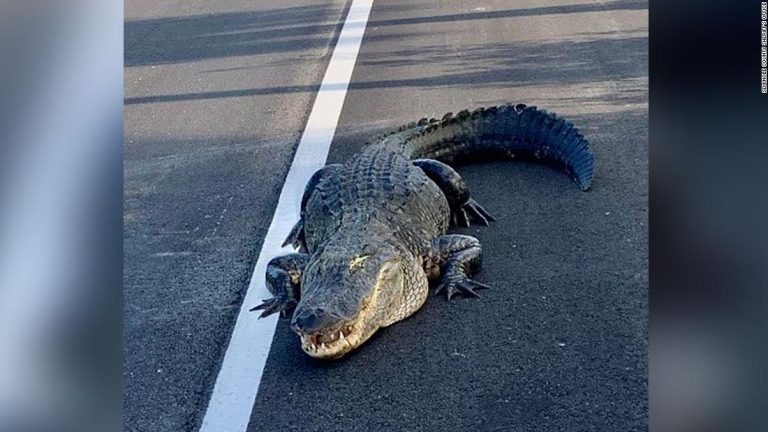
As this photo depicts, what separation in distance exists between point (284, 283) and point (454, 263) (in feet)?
2.43

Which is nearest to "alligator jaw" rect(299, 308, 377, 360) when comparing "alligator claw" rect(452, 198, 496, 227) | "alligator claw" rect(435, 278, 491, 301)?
"alligator claw" rect(435, 278, 491, 301)

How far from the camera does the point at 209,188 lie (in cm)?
494

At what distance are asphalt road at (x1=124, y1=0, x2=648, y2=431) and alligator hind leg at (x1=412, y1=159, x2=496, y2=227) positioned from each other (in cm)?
8

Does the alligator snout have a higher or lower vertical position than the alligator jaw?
higher

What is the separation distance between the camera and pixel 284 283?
3682 mm

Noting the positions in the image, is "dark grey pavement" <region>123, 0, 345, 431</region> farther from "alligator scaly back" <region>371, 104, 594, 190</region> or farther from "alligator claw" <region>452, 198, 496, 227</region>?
"alligator claw" <region>452, 198, 496, 227</region>

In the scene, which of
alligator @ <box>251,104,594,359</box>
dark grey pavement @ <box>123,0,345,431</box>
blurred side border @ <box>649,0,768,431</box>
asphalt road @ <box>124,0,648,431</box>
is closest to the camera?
blurred side border @ <box>649,0,768,431</box>

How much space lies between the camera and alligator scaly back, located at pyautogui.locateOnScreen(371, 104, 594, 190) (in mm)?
4824

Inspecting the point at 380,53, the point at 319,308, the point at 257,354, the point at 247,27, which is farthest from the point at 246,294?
the point at 247,27

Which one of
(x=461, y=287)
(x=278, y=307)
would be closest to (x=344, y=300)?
(x=278, y=307)

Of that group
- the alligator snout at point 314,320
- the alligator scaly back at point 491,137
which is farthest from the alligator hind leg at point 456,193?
the alligator snout at point 314,320

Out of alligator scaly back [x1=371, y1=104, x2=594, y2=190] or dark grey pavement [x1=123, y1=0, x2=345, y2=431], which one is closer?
dark grey pavement [x1=123, y1=0, x2=345, y2=431]

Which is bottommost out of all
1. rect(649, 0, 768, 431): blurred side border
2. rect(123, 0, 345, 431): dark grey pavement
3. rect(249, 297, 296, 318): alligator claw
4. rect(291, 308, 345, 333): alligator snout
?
rect(123, 0, 345, 431): dark grey pavement

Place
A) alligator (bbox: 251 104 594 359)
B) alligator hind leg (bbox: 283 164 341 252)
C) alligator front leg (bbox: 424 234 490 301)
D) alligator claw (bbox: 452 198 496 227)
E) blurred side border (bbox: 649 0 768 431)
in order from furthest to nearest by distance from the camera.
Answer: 1. alligator claw (bbox: 452 198 496 227)
2. alligator hind leg (bbox: 283 164 341 252)
3. alligator front leg (bbox: 424 234 490 301)
4. alligator (bbox: 251 104 594 359)
5. blurred side border (bbox: 649 0 768 431)
